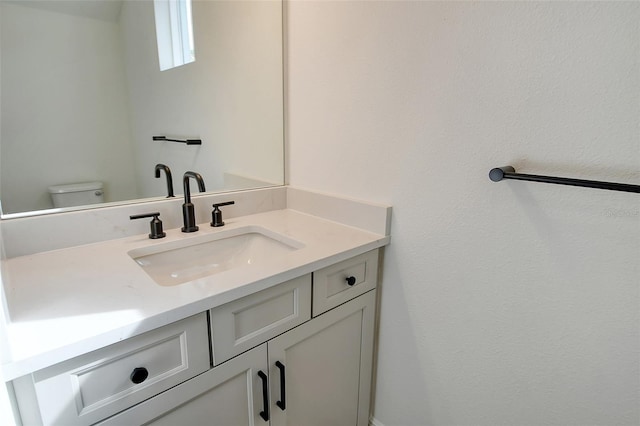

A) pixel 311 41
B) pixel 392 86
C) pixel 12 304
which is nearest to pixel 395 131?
pixel 392 86

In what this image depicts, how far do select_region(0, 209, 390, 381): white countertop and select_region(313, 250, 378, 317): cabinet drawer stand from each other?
45 mm

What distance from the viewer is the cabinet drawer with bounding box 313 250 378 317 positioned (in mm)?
993

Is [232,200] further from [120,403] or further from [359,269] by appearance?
[120,403]

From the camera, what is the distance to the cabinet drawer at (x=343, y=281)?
0.99 m

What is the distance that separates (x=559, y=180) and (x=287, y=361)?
0.82 metres

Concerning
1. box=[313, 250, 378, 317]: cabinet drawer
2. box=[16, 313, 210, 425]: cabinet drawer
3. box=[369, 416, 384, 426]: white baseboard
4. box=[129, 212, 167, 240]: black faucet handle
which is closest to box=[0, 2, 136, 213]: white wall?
box=[129, 212, 167, 240]: black faucet handle

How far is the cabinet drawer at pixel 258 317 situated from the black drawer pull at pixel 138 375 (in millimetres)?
144

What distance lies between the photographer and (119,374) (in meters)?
0.64

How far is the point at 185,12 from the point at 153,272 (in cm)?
97

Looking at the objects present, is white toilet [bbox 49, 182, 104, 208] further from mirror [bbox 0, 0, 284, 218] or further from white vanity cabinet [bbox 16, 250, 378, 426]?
white vanity cabinet [bbox 16, 250, 378, 426]

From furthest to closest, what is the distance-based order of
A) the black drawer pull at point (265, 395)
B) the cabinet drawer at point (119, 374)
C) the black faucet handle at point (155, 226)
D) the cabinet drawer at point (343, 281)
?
1. the black faucet handle at point (155, 226)
2. the cabinet drawer at point (343, 281)
3. the black drawer pull at point (265, 395)
4. the cabinet drawer at point (119, 374)

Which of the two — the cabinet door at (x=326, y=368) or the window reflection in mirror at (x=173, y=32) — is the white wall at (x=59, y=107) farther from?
the cabinet door at (x=326, y=368)

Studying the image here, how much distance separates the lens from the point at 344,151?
1248mm

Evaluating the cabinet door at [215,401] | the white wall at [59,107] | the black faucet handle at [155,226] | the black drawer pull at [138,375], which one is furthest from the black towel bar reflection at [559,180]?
the white wall at [59,107]
